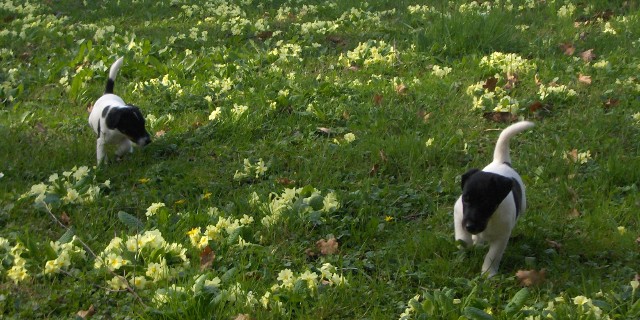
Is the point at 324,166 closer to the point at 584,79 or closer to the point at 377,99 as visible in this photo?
the point at 377,99

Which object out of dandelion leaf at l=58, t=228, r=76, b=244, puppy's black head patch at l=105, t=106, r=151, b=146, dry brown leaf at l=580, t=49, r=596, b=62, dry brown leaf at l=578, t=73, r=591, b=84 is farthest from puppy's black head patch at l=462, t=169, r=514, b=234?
dry brown leaf at l=580, t=49, r=596, b=62

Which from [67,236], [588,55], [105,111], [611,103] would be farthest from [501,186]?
[588,55]

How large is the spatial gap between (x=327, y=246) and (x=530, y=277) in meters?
1.18

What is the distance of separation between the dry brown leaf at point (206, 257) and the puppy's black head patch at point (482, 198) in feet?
4.64

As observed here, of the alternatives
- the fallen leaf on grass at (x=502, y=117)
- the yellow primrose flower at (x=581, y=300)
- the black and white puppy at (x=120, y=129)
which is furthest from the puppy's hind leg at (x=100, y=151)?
the yellow primrose flower at (x=581, y=300)

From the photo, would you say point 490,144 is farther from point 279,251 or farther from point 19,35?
point 19,35

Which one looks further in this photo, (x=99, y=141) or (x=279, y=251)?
(x=99, y=141)

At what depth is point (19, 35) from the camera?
34.7ft

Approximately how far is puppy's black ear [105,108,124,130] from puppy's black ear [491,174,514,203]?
124 inches

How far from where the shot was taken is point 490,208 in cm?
434

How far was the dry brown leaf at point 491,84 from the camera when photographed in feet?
24.6

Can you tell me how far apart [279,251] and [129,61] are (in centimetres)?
467

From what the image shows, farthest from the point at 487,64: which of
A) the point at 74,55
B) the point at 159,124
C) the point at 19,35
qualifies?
the point at 19,35

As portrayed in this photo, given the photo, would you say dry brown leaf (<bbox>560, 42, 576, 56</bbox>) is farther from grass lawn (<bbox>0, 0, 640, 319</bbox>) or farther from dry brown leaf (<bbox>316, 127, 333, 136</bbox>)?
dry brown leaf (<bbox>316, 127, 333, 136</bbox>)
